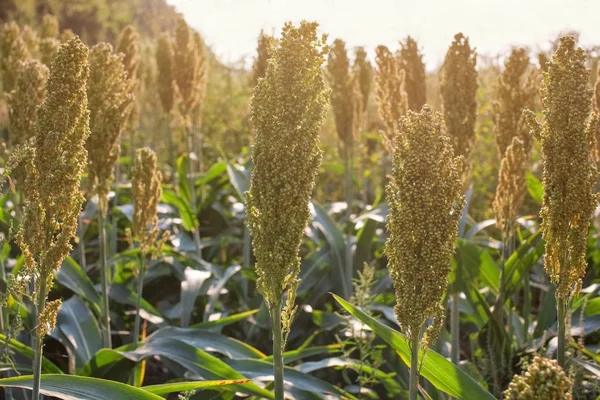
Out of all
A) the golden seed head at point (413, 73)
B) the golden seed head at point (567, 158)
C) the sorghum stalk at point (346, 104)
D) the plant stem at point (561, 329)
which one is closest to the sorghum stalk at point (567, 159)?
the golden seed head at point (567, 158)

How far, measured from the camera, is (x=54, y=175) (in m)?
2.32

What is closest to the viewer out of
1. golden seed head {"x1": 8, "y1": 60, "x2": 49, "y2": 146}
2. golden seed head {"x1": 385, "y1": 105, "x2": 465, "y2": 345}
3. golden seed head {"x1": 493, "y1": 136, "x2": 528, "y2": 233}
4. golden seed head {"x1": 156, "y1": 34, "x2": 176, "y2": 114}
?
golden seed head {"x1": 385, "y1": 105, "x2": 465, "y2": 345}

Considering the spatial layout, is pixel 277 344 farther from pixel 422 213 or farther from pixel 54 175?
pixel 54 175

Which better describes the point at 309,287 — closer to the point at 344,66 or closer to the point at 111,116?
the point at 344,66

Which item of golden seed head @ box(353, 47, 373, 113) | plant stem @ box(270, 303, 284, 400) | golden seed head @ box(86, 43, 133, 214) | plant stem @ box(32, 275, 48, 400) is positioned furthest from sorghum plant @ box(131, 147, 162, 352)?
golden seed head @ box(353, 47, 373, 113)

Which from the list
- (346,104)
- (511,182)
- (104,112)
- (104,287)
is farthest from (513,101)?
(104,287)

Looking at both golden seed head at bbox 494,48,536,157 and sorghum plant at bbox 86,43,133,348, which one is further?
golden seed head at bbox 494,48,536,157

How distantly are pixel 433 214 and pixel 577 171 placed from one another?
0.62 metres

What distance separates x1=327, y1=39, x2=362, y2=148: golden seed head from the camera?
16.0 ft

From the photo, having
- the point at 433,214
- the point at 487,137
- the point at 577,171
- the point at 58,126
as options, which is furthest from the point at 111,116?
the point at 487,137

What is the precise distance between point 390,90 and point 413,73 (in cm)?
26

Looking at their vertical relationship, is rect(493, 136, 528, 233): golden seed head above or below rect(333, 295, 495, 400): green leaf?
above

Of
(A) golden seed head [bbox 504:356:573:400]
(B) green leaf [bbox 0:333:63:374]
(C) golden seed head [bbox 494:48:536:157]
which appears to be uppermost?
(C) golden seed head [bbox 494:48:536:157]

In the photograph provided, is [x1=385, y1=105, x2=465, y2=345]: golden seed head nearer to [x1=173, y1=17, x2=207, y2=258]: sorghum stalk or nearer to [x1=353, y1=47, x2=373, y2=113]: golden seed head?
[x1=353, y1=47, x2=373, y2=113]: golden seed head
